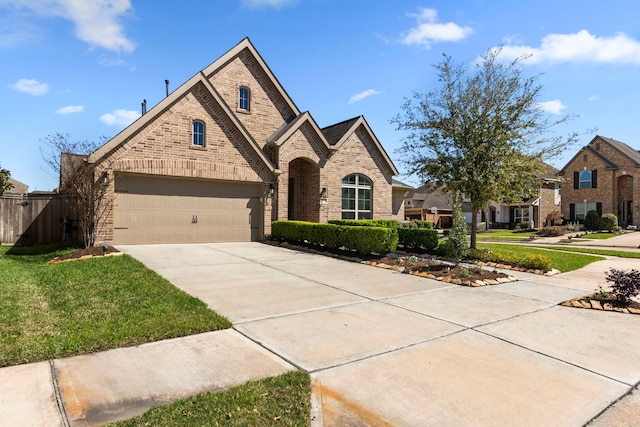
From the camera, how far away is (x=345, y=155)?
19406mm

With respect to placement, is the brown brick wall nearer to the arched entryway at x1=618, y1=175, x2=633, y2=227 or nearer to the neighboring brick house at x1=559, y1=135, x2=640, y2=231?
the neighboring brick house at x1=559, y1=135, x2=640, y2=231

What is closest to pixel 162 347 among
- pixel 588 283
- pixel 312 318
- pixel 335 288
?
pixel 312 318

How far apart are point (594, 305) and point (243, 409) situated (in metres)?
6.69

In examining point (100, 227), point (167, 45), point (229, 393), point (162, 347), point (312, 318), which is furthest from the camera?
point (167, 45)

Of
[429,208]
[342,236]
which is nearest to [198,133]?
[342,236]

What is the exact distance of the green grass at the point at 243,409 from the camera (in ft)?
9.28

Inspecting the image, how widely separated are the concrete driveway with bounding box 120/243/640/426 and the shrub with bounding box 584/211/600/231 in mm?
31328

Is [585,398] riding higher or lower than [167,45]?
lower

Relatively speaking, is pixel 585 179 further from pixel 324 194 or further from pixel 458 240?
pixel 458 240

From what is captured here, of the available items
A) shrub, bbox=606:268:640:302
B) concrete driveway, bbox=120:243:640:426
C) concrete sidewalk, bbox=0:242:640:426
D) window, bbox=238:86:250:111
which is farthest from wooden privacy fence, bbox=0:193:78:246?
shrub, bbox=606:268:640:302

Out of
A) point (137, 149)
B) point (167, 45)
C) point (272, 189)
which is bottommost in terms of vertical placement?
point (272, 189)

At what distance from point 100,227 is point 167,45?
22.5 ft

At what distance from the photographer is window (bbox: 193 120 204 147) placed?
1474cm

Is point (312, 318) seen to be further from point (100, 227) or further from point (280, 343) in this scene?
point (100, 227)
